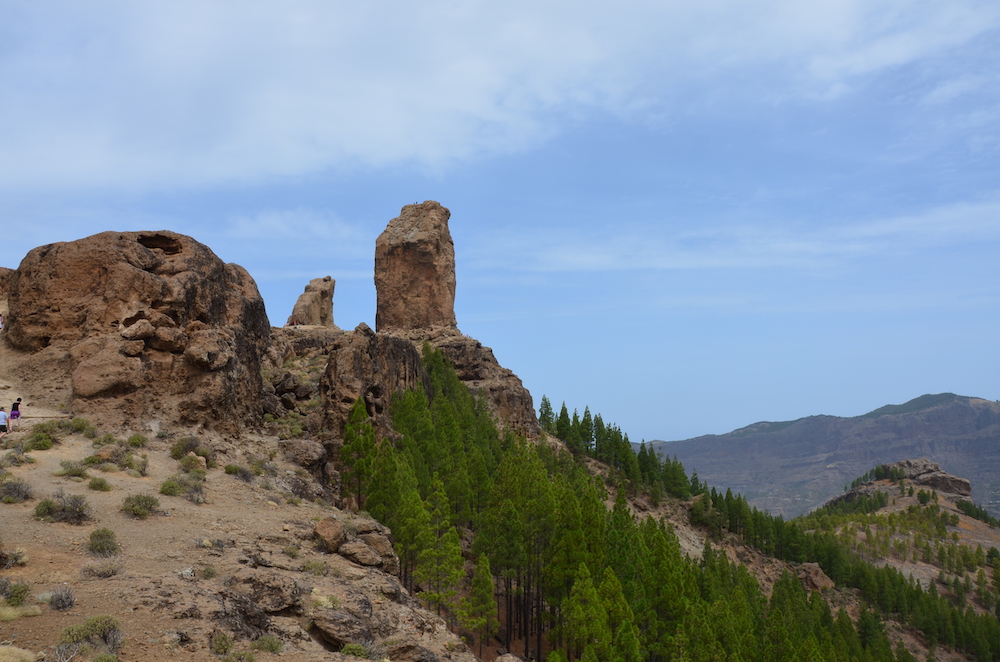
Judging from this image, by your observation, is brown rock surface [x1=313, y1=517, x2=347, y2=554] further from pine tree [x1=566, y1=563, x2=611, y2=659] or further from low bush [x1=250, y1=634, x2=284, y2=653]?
pine tree [x1=566, y1=563, x2=611, y2=659]

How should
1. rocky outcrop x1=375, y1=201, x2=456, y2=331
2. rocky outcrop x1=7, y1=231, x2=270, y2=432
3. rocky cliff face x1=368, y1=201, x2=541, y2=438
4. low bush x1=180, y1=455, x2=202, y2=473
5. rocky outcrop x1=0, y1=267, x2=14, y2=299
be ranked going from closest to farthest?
low bush x1=180, y1=455, x2=202, y2=473, rocky outcrop x1=7, y1=231, x2=270, y2=432, rocky outcrop x1=0, y1=267, x2=14, y2=299, rocky cliff face x1=368, y1=201, x2=541, y2=438, rocky outcrop x1=375, y1=201, x2=456, y2=331

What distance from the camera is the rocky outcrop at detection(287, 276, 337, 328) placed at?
3206 inches

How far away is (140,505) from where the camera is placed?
2070 centimetres

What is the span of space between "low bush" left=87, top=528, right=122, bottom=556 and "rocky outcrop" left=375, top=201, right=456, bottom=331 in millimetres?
76169

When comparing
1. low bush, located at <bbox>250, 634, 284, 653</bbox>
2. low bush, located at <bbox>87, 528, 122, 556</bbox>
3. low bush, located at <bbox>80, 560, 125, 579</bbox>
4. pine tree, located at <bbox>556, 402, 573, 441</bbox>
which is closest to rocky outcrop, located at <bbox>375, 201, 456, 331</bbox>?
pine tree, located at <bbox>556, 402, 573, 441</bbox>

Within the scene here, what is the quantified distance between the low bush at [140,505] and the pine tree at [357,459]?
16.9m

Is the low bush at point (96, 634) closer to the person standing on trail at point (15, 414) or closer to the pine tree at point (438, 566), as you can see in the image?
the person standing on trail at point (15, 414)

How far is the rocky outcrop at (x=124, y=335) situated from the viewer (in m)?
28.7

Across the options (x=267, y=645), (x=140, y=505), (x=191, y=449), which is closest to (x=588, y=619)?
(x=191, y=449)

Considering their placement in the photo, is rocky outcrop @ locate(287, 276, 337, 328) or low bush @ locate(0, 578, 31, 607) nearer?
low bush @ locate(0, 578, 31, 607)

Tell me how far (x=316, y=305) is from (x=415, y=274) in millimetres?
15372

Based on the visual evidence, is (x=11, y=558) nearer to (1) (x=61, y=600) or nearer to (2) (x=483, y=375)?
(1) (x=61, y=600)

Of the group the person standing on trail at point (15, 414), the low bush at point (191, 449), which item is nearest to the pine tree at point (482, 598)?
the low bush at point (191, 449)

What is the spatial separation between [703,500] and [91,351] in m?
100
